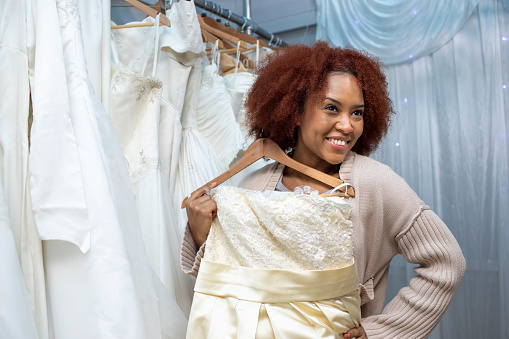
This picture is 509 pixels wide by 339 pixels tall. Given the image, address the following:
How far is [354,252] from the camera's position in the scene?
1.12 m

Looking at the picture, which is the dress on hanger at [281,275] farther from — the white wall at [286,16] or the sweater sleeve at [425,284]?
the white wall at [286,16]

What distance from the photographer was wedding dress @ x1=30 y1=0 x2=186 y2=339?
87cm

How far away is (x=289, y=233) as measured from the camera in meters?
1.00

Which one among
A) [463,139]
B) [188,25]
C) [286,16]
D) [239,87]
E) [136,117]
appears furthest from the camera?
[286,16]

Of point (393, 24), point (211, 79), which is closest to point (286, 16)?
point (393, 24)

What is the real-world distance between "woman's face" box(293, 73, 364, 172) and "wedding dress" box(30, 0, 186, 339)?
1.67 feet

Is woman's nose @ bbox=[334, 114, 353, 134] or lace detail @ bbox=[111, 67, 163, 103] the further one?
lace detail @ bbox=[111, 67, 163, 103]

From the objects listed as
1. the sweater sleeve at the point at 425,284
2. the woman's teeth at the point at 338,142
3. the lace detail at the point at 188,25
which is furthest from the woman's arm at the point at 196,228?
the lace detail at the point at 188,25

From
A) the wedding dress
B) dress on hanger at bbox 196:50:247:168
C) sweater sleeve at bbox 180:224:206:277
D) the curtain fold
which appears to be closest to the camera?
the wedding dress

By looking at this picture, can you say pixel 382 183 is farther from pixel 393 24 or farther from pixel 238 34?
pixel 393 24

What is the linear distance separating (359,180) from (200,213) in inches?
15.6

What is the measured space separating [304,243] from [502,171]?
5.26 ft

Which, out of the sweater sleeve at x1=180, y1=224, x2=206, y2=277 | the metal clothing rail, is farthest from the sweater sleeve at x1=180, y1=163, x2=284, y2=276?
the metal clothing rail

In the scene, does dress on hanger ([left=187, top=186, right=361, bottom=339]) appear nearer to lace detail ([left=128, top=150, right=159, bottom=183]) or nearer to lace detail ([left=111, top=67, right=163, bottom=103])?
lace detail ([left=128, top=150, right=159, bottom=183])
